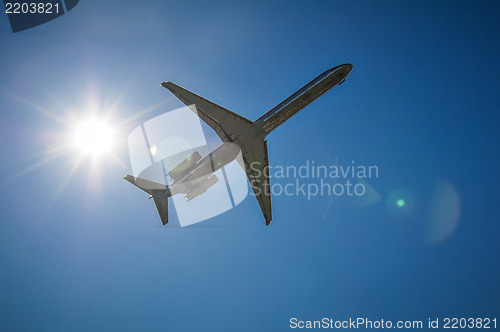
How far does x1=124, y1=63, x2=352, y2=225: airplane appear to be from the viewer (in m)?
34.2

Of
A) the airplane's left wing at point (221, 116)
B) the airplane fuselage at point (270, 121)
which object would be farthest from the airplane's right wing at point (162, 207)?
the airplane's left wing at point (221, 116)

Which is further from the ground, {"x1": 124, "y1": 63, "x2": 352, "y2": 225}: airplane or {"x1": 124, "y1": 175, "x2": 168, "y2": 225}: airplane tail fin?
{"x1": 124, "y1": 63, "x2": 352, "y2": 225}: airplane

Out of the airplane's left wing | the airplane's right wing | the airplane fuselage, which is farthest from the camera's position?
the airplane's right wing

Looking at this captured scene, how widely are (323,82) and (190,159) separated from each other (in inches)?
784

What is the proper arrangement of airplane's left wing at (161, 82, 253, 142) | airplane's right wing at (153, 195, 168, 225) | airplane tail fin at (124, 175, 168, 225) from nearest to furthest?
airplane's left wing at (161, 82, 253, 142) → airplane tail fin at (124, 175, 168, 225) → airplane's right wing at (153, 195, 168, 225)

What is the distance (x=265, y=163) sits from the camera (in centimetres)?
3947

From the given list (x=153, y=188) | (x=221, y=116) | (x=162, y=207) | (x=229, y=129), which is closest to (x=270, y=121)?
(x=229, y=129)

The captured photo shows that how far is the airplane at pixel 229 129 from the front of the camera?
34250 mm

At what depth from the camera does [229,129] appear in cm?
3578

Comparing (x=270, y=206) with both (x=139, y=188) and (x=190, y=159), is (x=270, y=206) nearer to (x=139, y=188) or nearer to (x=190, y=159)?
(x=190, y=159)

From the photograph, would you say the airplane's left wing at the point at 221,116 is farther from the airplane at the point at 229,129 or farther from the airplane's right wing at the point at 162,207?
the airplane's right wing at the point at 162,207

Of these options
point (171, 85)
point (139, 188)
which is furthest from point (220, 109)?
point (139, 188)

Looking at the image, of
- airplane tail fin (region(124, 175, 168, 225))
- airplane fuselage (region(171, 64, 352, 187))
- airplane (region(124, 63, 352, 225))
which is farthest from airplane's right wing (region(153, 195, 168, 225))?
airplane fuselage (region(171, 64, 352, 187))

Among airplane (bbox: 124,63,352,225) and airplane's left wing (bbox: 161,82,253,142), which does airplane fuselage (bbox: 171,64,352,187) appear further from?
airplane's left wing (bbox: 161,82,253,142)
